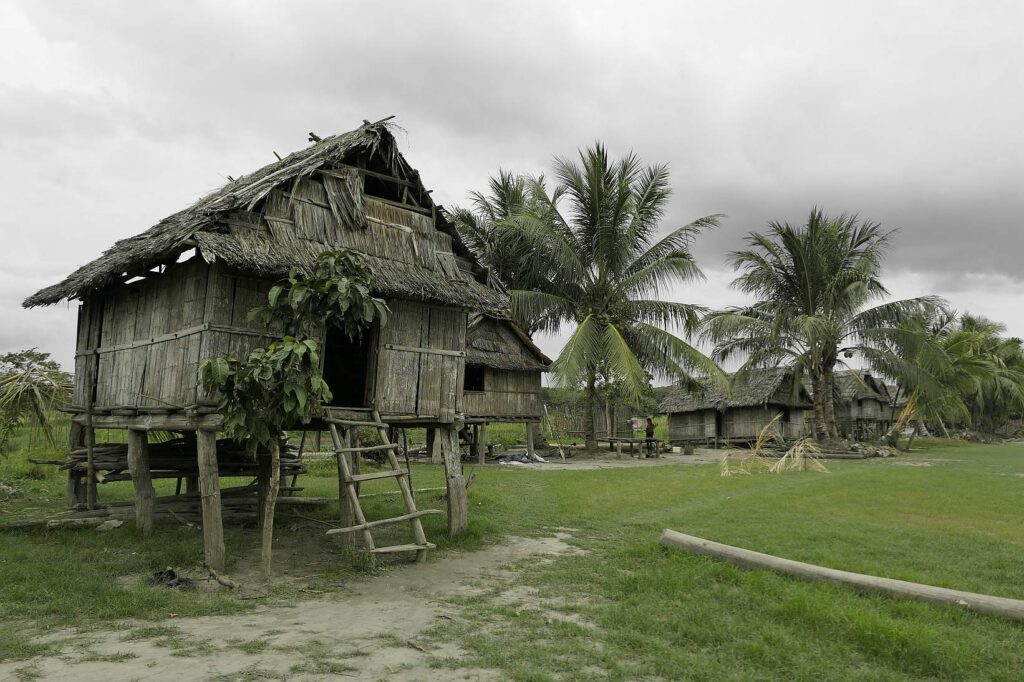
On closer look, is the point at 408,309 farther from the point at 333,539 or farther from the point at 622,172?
the point at 622,172

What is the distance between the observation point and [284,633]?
5.82 metres

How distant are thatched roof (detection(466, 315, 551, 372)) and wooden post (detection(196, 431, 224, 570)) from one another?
13.8 meters

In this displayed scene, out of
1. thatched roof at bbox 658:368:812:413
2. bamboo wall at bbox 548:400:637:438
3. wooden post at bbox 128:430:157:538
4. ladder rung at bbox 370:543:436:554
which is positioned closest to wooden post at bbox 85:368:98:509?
wooden post at bbox 128:430:157:538

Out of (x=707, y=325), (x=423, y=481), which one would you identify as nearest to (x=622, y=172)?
(x=707, y=325)

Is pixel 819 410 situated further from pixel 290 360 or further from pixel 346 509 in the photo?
pixel 290 360

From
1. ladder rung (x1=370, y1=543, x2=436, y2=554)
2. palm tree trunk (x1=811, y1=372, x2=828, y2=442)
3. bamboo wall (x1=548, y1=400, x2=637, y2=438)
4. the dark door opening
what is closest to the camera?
ladder rung (x1=370, y1=543, x2=436, y2=554)

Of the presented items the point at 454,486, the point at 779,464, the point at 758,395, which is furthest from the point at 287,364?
the point at 758,395

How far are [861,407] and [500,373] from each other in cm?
2963

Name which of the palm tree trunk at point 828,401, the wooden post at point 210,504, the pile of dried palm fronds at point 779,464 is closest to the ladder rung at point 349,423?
the wooden post at point 210,504

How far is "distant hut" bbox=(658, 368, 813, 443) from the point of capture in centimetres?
3209

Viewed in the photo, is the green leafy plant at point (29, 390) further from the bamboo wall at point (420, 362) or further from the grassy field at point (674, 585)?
the bamboo wall at point (420, 362)

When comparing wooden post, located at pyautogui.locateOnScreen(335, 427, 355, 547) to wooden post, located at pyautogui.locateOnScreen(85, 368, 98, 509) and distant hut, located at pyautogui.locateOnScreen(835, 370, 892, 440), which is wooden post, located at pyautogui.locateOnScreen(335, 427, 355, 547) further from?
distant hut, located at pyautogui.locateOnScreen(835, 370, 892, 440)

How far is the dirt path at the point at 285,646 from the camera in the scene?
4.86 meters

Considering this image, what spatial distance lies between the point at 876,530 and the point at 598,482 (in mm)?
7308
